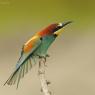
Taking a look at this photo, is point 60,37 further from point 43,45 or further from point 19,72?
point 19,72

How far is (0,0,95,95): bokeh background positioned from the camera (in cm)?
384

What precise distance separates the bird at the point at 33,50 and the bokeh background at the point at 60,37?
1153mm

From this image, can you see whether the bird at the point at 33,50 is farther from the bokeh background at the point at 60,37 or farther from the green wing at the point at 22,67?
the bokeh background at the point at 60,37

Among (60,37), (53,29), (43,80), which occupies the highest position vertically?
(60,37)

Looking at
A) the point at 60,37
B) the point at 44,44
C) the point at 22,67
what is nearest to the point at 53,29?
the point at 44,44

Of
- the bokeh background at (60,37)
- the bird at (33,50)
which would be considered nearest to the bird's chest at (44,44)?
the bird at (33,50)

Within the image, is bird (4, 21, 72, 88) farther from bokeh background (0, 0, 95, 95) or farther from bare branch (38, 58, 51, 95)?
bokeh background (0, 0, 95, 95)

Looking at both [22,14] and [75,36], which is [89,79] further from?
[22,14]

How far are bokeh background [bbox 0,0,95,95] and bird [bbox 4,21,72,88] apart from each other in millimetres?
1153

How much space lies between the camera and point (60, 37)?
4.06m

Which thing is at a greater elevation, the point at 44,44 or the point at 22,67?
the point at 44,44

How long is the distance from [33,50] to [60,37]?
145cm

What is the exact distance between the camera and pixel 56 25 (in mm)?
2627

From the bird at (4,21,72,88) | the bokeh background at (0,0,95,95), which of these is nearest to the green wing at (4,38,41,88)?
the bird at (4,21,72,88)
